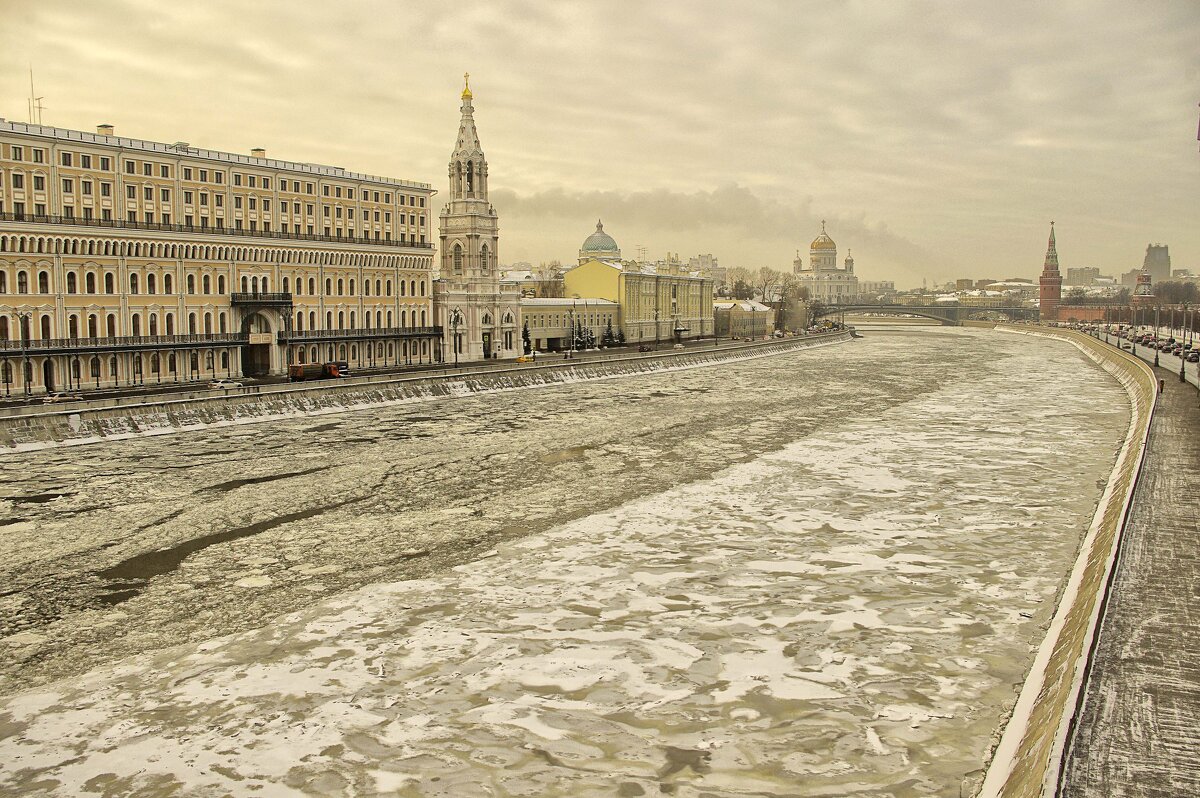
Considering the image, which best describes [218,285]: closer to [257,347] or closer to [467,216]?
[257,347]

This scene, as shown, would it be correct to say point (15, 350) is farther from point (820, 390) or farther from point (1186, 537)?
point (1186, 537)

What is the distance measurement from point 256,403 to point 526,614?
31.8m

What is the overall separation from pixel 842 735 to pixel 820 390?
5057cm

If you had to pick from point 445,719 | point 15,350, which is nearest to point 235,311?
point 15,350

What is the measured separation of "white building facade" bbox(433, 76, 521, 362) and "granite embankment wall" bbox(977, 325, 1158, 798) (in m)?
53.9

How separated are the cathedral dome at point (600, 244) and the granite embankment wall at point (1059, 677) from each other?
94.4 metres

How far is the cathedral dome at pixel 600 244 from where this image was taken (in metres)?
117

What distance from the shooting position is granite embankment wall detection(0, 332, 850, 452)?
37.0 meters

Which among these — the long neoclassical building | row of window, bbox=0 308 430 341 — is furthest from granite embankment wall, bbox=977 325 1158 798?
row of window, bbox=0 308 430 341

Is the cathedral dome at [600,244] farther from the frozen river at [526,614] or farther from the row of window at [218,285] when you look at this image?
the frozen river at [526,614]

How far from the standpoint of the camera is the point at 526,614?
16.9 m

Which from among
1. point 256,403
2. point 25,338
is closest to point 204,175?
point 25,338

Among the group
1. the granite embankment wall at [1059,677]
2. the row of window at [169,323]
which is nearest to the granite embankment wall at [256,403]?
the row of window at [169,323]

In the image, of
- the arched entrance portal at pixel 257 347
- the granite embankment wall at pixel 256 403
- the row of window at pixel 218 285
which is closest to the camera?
the granite embankment wall at pixel 256 403
